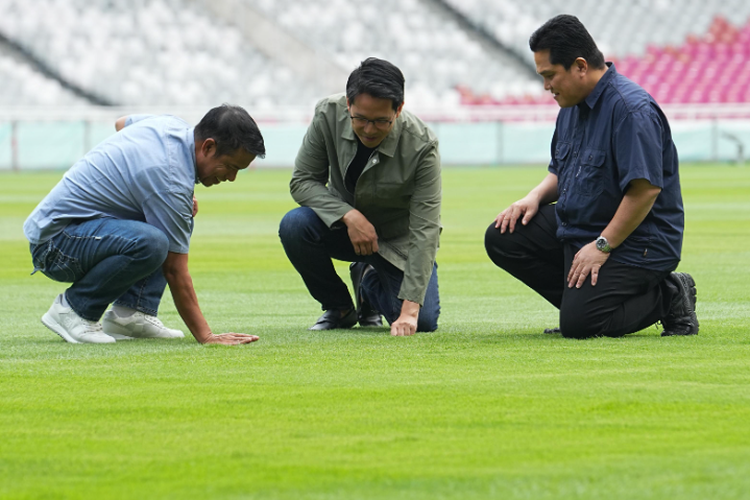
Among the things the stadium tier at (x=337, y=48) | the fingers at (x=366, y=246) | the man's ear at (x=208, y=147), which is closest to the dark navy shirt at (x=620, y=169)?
the fingers at (x=366, y=246)

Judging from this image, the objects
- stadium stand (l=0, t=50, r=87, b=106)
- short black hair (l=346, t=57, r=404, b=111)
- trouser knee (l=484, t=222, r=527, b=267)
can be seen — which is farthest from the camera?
stadium stand (l=0, t=50, r=87, b=106)

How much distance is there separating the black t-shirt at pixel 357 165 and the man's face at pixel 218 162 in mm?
690

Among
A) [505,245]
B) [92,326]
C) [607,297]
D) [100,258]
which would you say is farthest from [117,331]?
[607,297]

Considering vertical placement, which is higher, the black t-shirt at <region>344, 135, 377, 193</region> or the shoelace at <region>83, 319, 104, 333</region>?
the black t-shirt at <region>344, 135, 377, 193</region>

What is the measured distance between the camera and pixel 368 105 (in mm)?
4438

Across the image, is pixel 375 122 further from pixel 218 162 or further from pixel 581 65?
pixel 581 65

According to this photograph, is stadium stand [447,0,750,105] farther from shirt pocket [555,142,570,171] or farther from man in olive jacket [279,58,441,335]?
shirt pocket [555,142,570,171]

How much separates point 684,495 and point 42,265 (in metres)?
3.11

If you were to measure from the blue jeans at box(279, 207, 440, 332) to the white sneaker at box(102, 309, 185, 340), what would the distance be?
0.66 metres

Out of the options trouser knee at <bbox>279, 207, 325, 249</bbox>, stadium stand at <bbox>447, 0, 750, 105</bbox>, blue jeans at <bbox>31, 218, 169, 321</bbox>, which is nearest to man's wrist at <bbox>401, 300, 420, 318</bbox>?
trouser knee at <bbox>279, 207, 325, 249</bbox>

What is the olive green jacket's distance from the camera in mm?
4852

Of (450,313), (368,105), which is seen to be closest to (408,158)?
(368,105)

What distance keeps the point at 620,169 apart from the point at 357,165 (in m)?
1.17

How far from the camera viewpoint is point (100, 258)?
14.9 ft
